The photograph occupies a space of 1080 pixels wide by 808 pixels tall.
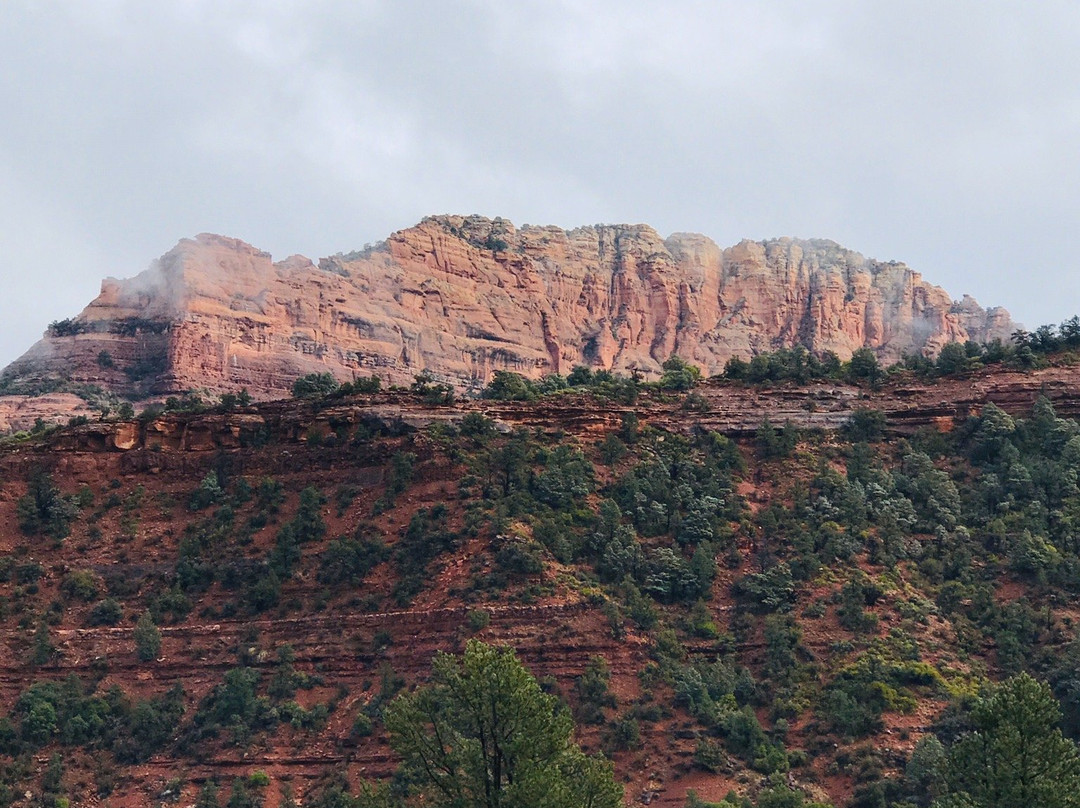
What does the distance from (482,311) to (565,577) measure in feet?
183

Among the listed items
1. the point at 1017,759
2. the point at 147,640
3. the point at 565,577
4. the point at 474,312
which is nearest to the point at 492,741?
the point at 1017,759

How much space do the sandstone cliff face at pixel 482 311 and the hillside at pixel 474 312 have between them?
0.13 meters

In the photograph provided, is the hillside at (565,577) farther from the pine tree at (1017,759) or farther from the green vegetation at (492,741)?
the green vegetation at (492,741)

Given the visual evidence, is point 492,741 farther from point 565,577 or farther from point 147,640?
point 147,640

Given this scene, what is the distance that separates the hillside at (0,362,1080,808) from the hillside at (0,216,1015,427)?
27.2 m

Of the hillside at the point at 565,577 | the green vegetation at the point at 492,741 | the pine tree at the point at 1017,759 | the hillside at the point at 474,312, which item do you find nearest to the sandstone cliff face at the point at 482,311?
the hillside at the point at 474,312

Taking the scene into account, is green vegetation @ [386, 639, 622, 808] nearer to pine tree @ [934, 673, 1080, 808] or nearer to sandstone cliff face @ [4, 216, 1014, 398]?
pine tree @ [934, 673, 1080, 808]

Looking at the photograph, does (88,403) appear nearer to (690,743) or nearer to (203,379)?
(203,379)

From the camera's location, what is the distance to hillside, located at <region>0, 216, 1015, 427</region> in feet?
345

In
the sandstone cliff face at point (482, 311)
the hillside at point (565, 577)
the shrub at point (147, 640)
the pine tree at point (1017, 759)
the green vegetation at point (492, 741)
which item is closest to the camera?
the pine tree at point (1017, 759)

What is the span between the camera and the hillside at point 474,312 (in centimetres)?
10512

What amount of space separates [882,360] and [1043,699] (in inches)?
3423

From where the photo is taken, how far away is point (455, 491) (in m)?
71.1

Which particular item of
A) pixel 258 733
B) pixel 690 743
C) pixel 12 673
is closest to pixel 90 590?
pixel 12 673
